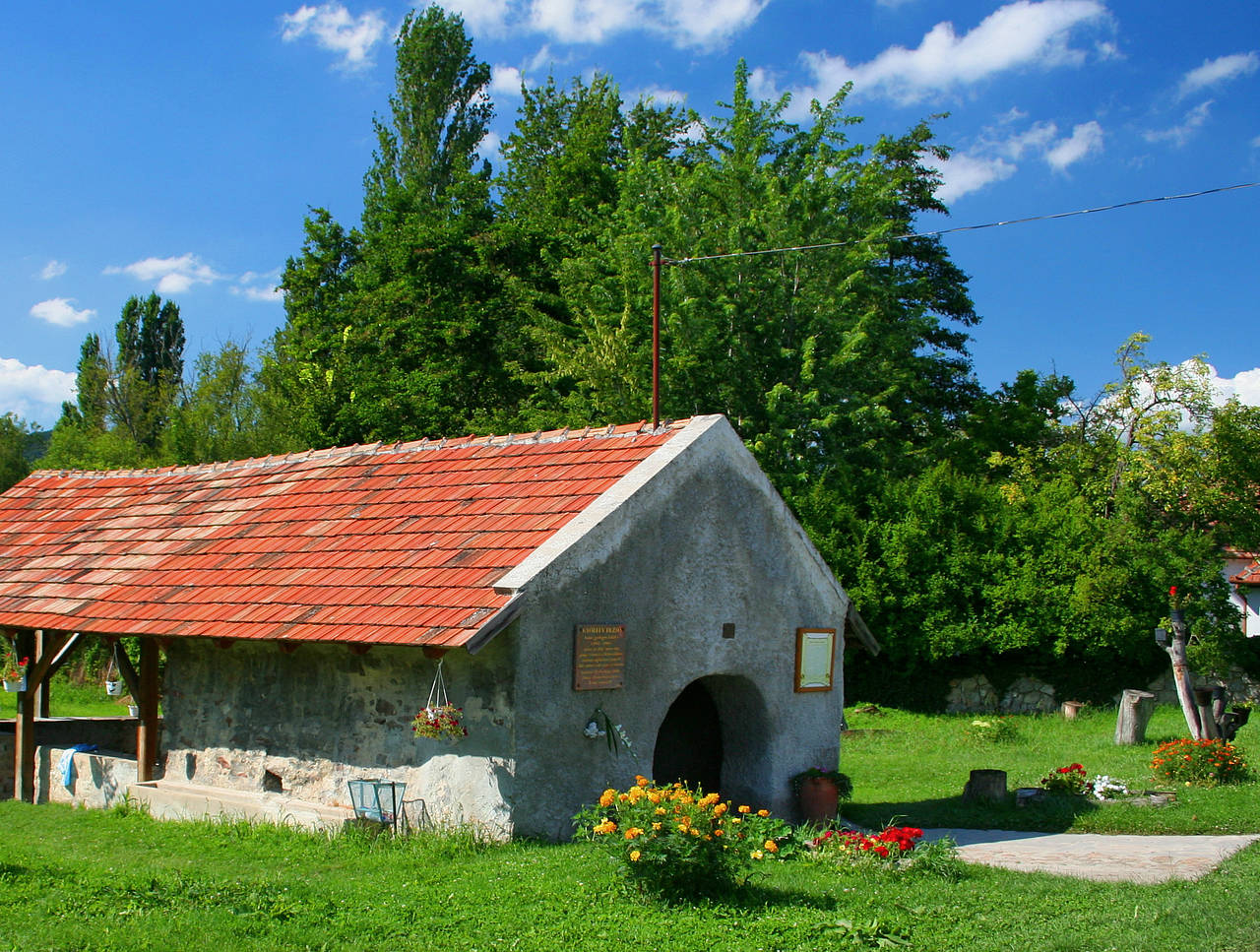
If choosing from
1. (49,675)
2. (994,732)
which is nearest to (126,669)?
(49,675)

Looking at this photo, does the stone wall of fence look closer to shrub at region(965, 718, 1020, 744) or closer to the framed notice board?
shrub at region(965, 718, 1020, 744)

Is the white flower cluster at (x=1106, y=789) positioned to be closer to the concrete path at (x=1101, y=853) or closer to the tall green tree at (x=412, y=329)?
the concrete path at (x=1101, y=853)

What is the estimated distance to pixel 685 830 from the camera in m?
7.33

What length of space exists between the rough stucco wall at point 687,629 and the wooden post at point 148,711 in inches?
186

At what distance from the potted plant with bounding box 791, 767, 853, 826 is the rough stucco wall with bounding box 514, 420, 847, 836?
16 centimetres

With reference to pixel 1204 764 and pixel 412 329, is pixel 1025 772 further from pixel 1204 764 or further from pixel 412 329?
pixel 412 329

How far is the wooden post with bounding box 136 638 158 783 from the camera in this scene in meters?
11.4

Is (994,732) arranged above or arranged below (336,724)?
below

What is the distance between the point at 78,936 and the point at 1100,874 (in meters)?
7.38

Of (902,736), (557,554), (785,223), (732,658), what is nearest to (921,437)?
(785,223)

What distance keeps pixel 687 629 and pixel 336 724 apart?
10.8 ft

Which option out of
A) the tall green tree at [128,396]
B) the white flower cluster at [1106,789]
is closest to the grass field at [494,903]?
the white flower cluster at [1106,789]

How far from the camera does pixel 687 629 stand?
1038cm

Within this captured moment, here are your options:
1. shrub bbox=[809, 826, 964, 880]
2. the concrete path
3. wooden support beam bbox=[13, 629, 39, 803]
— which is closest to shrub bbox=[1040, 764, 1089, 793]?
the concrete path
